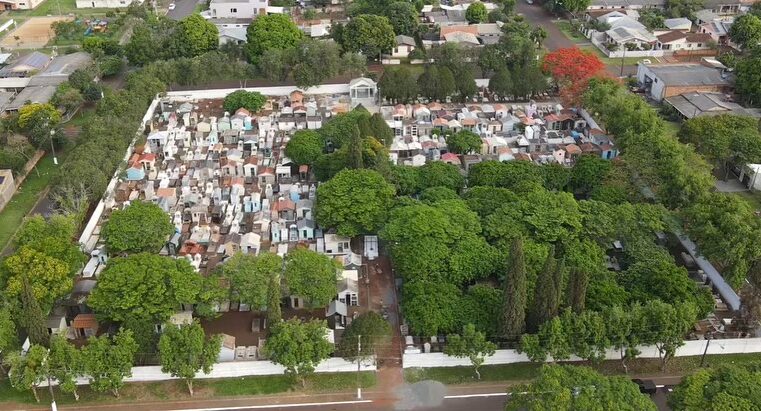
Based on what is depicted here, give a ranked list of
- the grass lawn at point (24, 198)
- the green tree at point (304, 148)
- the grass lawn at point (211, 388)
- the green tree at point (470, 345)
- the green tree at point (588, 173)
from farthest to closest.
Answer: the green tree at point (304, 148) < the green tree at point (588, 173) < the grass lawn at point (24, 198) < the green tree at point (470, 345) < the grass lawn at point (211, 388)

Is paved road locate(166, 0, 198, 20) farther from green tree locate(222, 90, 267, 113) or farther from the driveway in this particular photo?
the driveway

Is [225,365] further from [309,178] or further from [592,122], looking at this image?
[592,122]

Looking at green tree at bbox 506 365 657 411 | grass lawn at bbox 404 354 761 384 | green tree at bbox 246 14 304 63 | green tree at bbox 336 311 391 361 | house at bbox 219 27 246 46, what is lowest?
grass lawn at bbox 404 354 761 384

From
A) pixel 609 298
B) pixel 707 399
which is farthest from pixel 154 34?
pixel 707 399

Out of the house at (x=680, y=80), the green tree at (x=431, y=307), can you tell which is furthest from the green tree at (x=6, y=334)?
the house at (x=680, y=80)

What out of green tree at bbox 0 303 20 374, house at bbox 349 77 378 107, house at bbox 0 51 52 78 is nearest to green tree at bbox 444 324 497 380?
green tree at bbox 0 303 20 374

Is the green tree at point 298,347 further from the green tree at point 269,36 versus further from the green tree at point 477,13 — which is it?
the green tree at point 477,13
